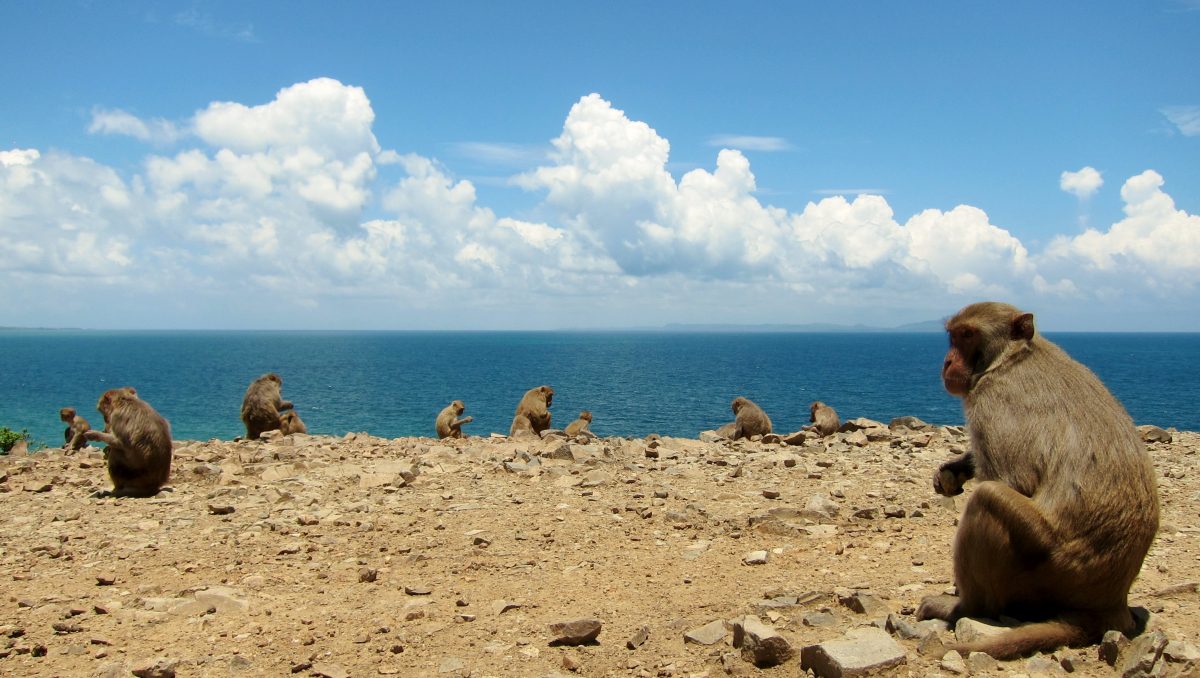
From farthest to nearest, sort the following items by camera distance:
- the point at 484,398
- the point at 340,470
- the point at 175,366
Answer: the point at 175,366
the point at 484,398
the point at 340,470

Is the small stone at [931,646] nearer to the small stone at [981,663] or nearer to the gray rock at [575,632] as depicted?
the small stone at [981,663]

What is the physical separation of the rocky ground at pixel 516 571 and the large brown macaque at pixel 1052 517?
0.30m

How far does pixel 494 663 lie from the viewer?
595 centimetres

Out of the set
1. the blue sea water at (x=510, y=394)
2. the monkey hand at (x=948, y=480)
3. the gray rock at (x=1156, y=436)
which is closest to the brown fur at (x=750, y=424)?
the gray rock at (x=1156, y=436)

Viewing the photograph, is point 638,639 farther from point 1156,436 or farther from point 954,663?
point 1156,436

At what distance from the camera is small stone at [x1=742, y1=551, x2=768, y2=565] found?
820cm

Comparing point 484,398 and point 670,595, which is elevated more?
point 670,595

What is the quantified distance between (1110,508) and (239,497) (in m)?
11.2

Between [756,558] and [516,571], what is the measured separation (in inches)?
98.6

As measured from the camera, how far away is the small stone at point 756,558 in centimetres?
820

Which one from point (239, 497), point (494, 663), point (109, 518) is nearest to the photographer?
point (494, 663)

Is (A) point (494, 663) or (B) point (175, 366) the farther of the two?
(B) point (175, 366)

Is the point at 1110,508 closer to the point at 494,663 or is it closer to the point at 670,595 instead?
the point at 670,595

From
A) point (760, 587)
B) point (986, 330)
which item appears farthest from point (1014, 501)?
point (760, 587)
